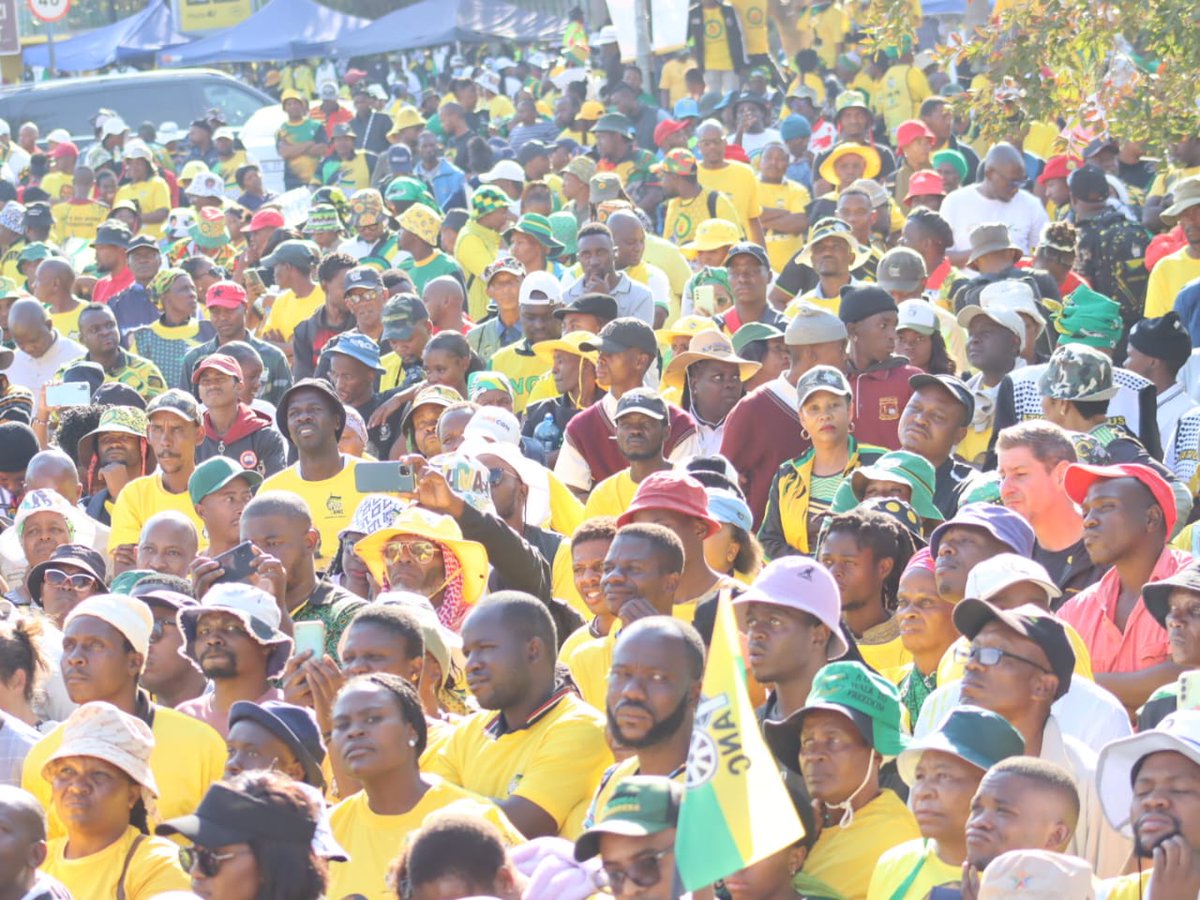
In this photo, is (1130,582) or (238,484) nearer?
(1130,582)

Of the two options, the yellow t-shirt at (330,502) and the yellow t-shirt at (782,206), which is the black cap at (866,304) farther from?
the yellow t-shirt at (782,206)

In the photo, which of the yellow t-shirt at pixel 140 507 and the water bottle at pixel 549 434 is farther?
the water bottle at pixel 549 434

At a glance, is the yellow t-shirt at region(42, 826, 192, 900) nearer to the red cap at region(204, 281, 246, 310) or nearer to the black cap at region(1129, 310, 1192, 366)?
the black cap at region(1129, 310, 1192, 366)

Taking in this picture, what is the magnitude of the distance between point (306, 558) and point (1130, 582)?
273 cm

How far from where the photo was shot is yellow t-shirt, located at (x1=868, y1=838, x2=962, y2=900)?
4637 mm

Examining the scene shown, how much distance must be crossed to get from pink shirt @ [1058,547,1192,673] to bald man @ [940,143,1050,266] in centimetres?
631

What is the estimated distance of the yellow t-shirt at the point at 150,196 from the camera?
19.0 m

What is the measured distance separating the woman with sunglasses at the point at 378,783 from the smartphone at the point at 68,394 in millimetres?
5671

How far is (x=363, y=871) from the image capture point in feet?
17.1

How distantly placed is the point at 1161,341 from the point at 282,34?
21.7 metres

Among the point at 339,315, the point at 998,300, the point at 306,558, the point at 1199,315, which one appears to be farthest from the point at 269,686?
the point at 339,315

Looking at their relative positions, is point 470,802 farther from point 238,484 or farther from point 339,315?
point 339,315

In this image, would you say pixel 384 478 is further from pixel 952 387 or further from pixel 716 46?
pixel 716 46

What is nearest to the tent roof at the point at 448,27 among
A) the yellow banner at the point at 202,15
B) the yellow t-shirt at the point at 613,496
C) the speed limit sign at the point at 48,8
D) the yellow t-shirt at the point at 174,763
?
the yellow banner at the point at 202,15
